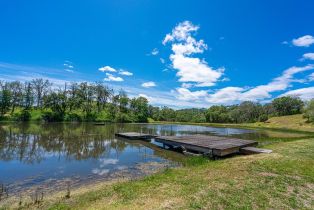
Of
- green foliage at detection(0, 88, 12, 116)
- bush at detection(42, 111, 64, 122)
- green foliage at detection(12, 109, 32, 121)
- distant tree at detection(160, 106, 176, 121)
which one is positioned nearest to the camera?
green foliage at detection(12, 109, 32, 121)

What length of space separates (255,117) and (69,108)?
92.3 meters

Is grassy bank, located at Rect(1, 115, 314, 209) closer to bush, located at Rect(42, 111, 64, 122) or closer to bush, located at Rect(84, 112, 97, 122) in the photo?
bush, located at Rect(42, 111, 64, 122)

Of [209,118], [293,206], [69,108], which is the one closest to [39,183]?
[293,206]

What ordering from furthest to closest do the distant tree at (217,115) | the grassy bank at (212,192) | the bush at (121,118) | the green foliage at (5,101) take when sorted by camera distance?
the distant tree at (217,115)
the bush at (121,118)
the green foliage at (5,101)
the grassy bank at (212,192)

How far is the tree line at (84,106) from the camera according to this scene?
68125mm

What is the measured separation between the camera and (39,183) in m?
10.2

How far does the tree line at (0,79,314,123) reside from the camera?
68.1 meters

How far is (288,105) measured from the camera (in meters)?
104

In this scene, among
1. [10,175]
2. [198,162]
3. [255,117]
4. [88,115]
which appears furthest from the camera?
[255,117]

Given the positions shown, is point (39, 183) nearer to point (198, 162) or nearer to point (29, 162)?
point (29, 162)

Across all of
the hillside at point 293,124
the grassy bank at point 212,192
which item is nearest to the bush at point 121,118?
the hillside at point 293,124

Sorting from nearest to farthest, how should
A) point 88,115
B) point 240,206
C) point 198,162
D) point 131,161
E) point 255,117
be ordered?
1. point 240,206
2. point 198,162
3. point 131,161
4. point 88,115
5. point 255,117

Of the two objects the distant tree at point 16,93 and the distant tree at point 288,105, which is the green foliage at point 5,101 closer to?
the distant tree at point 16,93

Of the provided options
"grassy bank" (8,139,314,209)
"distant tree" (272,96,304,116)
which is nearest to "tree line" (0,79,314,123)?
"distant tree" (272,96,304,116)
